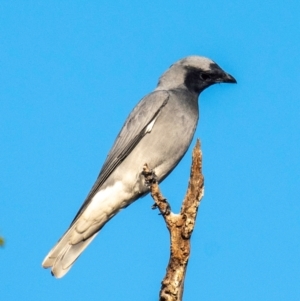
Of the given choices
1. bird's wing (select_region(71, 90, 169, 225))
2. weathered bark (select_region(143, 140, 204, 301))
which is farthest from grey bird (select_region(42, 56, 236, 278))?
weathered bark (select_region(143, 140, 204, 301))

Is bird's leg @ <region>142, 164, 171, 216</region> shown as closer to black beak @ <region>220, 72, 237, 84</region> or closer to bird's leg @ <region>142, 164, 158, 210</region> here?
bird's leg @ <region>142, 164, 158, 210</region>

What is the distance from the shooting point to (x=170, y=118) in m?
8.42

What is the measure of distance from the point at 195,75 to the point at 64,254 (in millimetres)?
2930

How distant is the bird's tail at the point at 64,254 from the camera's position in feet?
26.1

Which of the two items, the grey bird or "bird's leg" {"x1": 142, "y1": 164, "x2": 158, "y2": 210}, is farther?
the grey bird

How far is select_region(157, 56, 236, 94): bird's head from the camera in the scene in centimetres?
931

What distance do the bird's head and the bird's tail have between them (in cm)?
230

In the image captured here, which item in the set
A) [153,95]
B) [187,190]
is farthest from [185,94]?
[187,190]

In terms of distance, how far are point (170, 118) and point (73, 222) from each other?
165 centimetres

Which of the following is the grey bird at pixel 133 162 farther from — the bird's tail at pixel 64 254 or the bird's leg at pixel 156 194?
the bird's leg at pixel 156 194

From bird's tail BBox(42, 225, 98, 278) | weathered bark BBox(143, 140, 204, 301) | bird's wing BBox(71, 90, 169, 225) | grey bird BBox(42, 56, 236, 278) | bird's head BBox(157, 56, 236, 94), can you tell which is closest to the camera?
weathered bark BBox(143, 140, 204, 301)

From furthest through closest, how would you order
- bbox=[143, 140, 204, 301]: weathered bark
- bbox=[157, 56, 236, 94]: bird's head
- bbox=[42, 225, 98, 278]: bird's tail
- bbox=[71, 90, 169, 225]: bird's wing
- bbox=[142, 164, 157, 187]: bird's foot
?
bbox=[157, 56, 236, 94]: bird's head → bbox=[71, 90, 169, 225]: bird's wing → bbox=[42, 225, 98, 278]: bird's tail → bbox=[142, 164, 157, 187]: bird's foot → bbox=[143, 140, 204, 301]: weathered bark

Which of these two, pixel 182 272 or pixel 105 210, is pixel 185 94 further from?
pixel 182 272

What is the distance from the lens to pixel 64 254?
8.10 metres
